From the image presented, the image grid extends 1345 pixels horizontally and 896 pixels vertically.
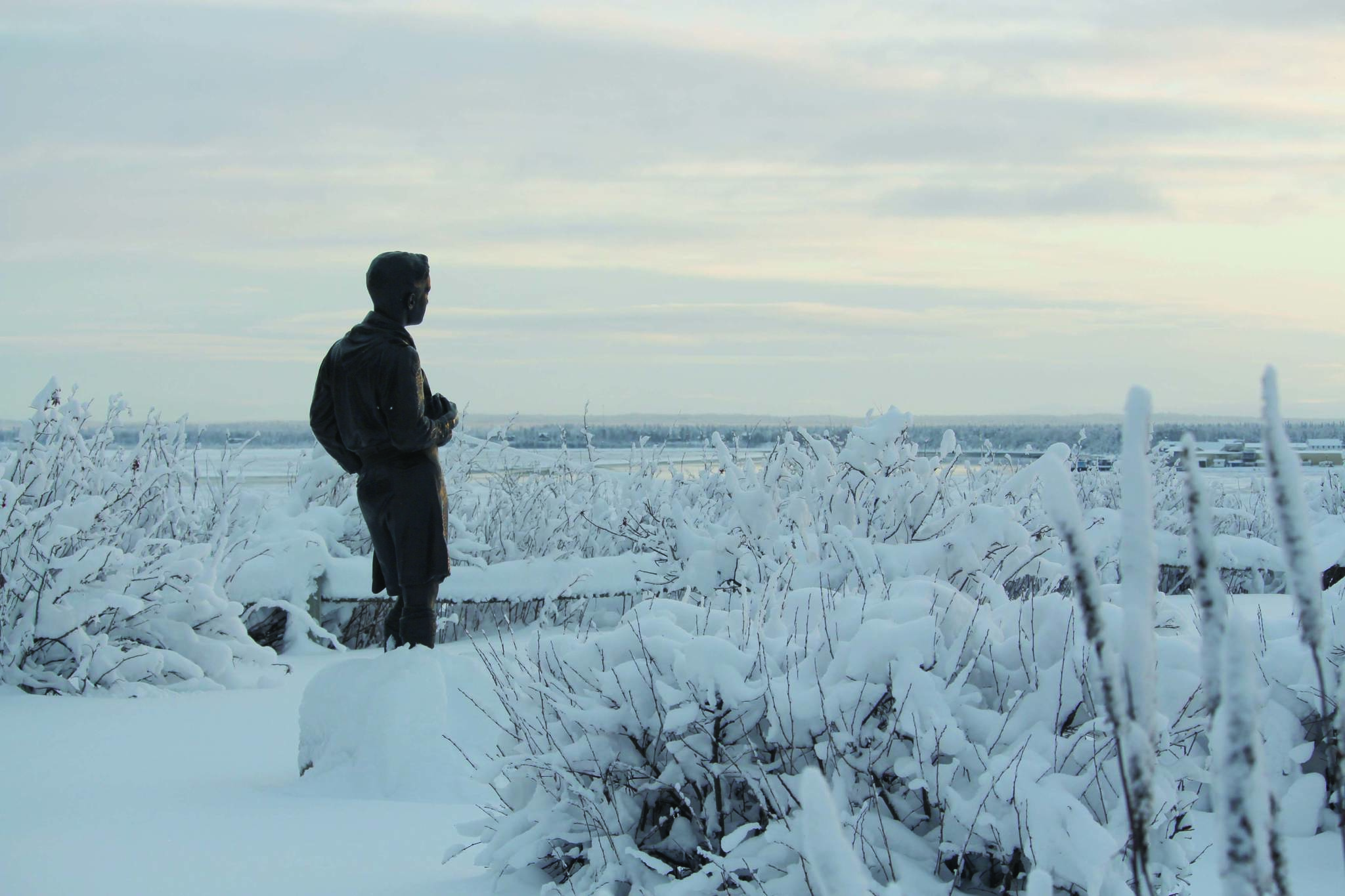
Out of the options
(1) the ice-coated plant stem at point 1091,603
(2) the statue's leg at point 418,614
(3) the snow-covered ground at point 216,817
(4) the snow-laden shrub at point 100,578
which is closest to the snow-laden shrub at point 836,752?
(3) the snow-covered ground at point 216,817

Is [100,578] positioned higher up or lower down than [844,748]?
lower down

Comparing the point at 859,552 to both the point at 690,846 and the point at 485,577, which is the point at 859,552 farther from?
the point at 485,577

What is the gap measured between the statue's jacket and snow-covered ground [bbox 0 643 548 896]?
63cm

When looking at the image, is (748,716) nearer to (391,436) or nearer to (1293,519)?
(1293,519)

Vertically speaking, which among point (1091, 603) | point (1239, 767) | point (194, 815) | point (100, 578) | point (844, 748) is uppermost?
point (1091, 603)

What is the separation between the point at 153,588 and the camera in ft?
23.6

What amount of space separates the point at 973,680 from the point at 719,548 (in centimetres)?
318

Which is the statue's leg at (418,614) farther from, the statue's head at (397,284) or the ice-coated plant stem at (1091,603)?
the ice-coated plant stem at (1091,603)

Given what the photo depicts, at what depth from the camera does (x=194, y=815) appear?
13.6ft

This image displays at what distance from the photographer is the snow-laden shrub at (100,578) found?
6.75 metres

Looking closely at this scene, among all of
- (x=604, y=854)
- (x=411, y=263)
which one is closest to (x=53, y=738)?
(x=411, y=263)

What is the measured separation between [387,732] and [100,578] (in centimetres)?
330

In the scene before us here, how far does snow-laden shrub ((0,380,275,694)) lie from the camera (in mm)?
6750

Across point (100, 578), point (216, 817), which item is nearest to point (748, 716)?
point (216, 817)
